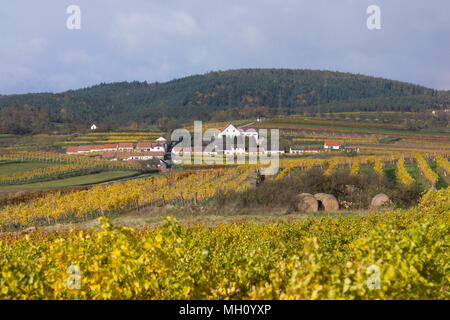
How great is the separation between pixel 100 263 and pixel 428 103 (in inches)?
5633

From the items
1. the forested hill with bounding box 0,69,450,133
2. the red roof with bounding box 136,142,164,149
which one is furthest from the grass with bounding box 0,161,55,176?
the forested hill with bounding box 0,69,450,133

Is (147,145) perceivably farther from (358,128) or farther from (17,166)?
(358,128)

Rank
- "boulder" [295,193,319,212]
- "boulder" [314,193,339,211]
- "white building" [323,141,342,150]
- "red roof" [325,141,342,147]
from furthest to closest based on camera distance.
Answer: "red roof" [325,141,342,147]
"white building" [323,141,342,150]
"boulder" [314,193,339,211]
"boulder" [295,193,319,212]

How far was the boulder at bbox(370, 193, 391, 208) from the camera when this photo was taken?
25.4 meters

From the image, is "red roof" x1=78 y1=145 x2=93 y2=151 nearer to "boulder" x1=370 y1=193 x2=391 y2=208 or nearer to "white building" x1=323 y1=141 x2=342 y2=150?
"white building" x1=323 y1=141 x2=342 y2=150

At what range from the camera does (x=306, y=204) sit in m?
25.3

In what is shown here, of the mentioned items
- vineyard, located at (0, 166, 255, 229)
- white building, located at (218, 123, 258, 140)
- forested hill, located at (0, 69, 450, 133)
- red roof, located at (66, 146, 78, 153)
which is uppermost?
forested hill, located at (0, 69, 450, 133)

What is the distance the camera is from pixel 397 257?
184 inches

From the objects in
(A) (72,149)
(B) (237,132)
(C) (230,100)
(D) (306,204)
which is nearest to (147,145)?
(A) (72,149)

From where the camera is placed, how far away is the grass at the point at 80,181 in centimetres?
4129

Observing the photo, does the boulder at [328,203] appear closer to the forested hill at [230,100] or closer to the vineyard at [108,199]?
the vineyard at [108,199]

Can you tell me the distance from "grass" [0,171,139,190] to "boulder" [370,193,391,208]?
30345 mm

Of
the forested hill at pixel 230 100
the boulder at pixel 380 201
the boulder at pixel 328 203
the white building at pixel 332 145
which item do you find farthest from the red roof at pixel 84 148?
the boulder at pixel 380 201

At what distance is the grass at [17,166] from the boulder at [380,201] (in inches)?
1735
